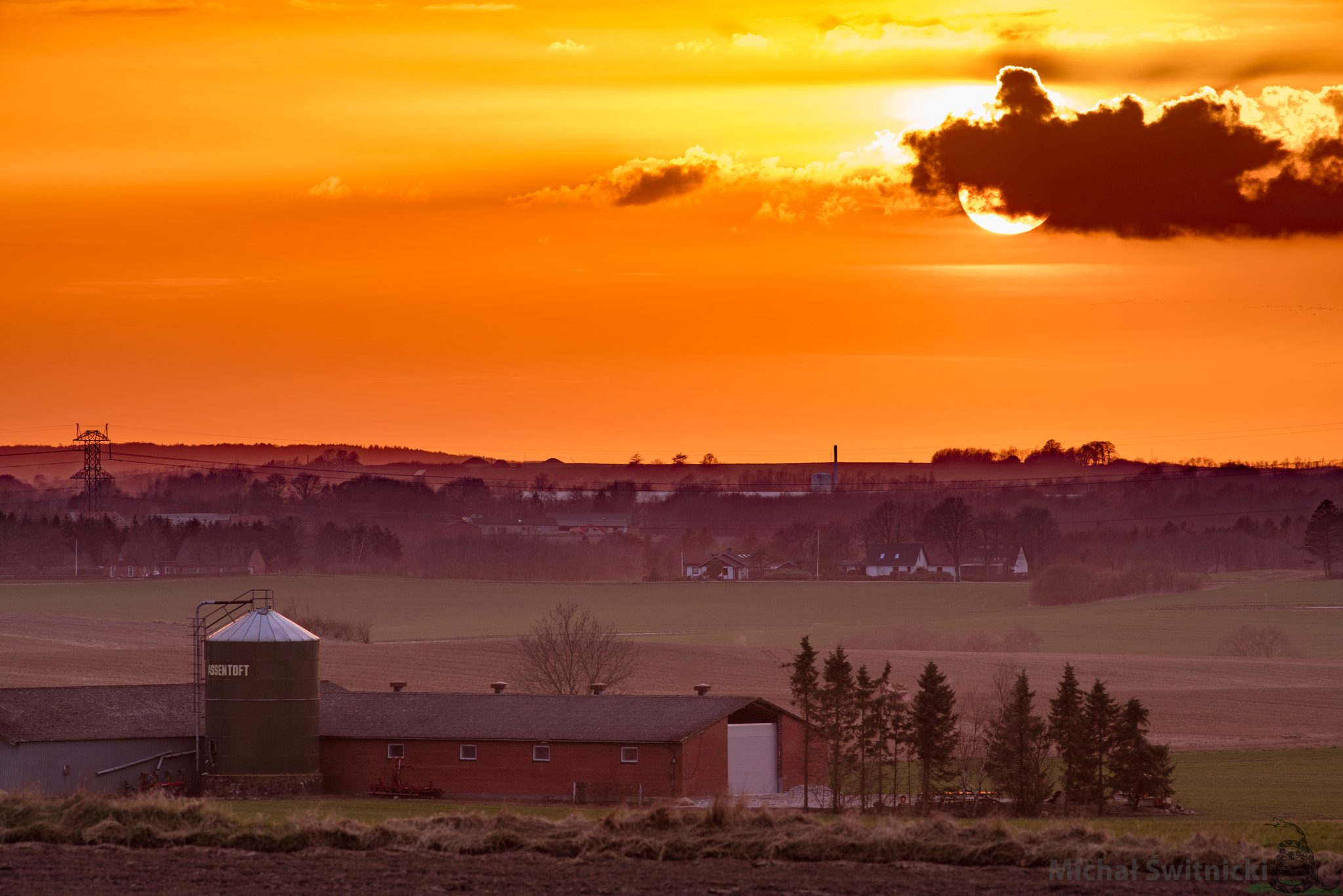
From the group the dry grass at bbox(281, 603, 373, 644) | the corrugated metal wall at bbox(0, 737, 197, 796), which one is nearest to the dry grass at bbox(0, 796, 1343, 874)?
the corrugated metal wall at bbox(0, 737, 197, 796)

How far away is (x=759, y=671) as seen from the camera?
265 feet

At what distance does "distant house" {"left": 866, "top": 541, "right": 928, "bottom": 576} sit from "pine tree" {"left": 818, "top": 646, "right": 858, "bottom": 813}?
100617 millimetres

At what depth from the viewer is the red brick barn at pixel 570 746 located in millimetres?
46188

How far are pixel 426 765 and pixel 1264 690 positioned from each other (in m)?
43.9

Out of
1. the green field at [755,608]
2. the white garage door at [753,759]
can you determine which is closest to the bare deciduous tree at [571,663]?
the white garage door at [753,759]

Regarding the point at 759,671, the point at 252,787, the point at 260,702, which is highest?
the point at 260,702

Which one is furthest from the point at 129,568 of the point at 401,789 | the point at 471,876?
the point at 471,876

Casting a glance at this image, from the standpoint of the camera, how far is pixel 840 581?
137250 millimetres

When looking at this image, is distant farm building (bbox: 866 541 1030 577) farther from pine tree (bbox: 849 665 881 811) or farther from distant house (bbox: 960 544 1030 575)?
pine tree (bbox: 849 665 881 811)

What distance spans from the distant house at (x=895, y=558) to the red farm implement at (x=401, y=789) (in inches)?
4082

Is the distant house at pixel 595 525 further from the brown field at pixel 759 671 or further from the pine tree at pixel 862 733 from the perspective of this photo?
the pine tree at pixel 862 733

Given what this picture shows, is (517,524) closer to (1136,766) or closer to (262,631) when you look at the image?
(262,631)

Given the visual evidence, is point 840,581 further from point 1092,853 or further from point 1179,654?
point 1092,853

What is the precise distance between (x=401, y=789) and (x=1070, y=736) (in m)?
19.2
